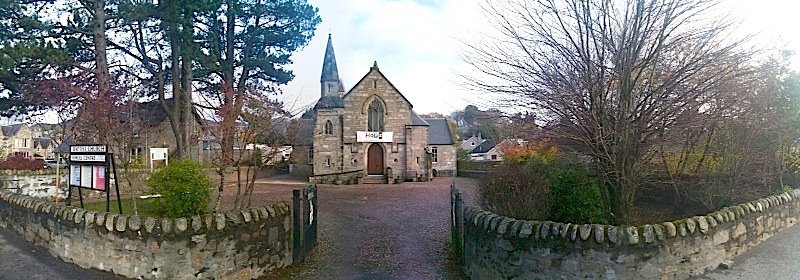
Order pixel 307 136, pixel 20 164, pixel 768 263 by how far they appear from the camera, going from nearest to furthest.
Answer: pixel 768 263
pixel 20 164
pixel 307 136

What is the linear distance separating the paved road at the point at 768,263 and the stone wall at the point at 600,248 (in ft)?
0.58

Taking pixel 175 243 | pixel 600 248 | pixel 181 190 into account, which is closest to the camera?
pixel 600 248

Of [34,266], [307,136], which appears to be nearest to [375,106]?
[307,136]

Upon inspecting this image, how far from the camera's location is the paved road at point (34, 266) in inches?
294

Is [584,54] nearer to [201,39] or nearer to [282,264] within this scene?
[282,264]

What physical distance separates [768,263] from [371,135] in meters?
23.1

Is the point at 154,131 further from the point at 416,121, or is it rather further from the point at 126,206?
the point at 416,121

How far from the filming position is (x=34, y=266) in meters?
8.03

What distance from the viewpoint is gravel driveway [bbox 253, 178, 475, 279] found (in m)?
8.60

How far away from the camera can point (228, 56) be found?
21828mm

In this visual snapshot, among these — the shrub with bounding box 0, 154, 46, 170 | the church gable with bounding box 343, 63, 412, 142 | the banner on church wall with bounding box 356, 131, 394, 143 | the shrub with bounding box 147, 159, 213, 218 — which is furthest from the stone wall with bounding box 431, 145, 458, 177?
the shrub with bounding box 147, 159, 213, 218

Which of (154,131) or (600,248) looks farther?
(154,131)

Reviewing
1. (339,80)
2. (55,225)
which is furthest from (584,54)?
(339,80)

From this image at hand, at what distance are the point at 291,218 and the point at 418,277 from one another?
2550 mm
